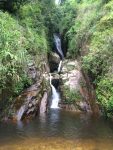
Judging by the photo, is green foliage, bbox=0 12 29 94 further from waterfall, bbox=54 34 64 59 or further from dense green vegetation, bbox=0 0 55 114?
waterfall, bbox=54 34 64 59

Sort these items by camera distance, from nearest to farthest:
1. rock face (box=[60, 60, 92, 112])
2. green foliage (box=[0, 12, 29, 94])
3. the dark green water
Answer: the dark green water, green foliage (box=[0, 12, 29, 94]), rock face (box=[60, 60, 92, 112])

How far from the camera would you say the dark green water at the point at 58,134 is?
15727mm

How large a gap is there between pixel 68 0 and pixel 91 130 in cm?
3075

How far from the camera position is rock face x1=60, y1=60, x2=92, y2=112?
25250 millimetres

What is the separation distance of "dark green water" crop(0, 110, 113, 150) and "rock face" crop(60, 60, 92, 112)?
2459 mm

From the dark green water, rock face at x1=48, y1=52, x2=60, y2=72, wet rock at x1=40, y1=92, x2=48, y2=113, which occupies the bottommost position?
the dark green water

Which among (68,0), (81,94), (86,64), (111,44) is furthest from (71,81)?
(68,0)

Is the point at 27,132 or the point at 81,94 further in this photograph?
the point at 81,94

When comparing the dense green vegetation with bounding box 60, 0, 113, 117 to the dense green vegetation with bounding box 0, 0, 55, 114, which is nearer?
the dense green vegetation with bounding box 0, 0, 55, 114

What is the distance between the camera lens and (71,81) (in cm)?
2769

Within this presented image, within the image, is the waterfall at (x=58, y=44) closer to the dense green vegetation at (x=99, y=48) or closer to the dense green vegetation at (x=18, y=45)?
the dense green vegetation at (x=99, y=48)

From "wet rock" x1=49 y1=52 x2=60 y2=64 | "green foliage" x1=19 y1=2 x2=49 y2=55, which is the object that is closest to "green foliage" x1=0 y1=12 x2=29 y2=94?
"green foliage" x1=19 y1=2 x2=49 y2=55

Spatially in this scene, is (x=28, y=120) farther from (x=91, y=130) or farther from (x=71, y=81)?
(x=71, y=81)

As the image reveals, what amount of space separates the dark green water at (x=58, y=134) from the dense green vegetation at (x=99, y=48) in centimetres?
157
